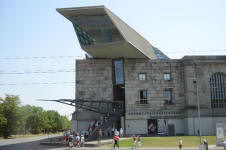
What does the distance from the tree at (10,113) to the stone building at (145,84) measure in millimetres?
31103

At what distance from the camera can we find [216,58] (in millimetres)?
47438

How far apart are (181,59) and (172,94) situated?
23.4ft

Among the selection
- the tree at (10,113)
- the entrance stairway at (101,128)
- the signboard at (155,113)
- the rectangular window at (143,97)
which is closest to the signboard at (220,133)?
the signboard at (155,113)

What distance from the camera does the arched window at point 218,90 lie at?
4606 cm

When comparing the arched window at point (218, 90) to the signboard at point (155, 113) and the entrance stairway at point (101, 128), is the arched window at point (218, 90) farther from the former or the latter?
the entrance stairway at point (101, 128)

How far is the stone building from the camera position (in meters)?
44.4

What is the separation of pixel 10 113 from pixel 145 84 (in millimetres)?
43343

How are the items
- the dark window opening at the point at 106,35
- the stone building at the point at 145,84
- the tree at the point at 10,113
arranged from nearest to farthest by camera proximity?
the dark window opening at the point at 106,35, the stone building at the point at 145,84, the tree at the point at 10,113

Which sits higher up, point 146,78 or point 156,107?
point 146,78

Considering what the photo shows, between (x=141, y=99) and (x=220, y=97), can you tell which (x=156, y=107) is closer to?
(x=141, y=99)

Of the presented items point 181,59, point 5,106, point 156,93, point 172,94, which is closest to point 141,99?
point 156,93

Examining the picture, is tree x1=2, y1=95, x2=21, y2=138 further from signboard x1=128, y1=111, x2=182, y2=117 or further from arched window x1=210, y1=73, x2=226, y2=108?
arched window x1=210, y1=73, x2=226, y2=108

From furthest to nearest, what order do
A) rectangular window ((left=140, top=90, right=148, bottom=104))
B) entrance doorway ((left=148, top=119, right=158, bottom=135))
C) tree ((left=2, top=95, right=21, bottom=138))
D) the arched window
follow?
tree ((left=2, top=95, right=21, bottom=138)), rectangular window ((left=140, top=90, right=148, bottom=104)), entrance doorway ((left=148, top=119, right=158, bottom=135)), the arched window

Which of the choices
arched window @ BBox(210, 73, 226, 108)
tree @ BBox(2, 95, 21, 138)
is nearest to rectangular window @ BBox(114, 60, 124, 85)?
arched window @ BBox(210, 73, 226, 108)
